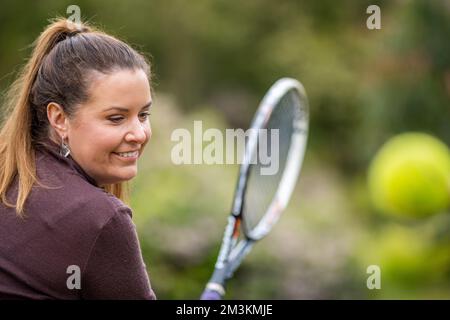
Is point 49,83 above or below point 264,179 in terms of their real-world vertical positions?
below

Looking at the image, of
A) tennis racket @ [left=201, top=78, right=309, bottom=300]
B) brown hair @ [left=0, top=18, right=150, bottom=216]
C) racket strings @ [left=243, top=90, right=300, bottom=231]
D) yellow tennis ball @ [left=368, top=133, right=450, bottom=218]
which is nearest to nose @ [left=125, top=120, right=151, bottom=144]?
brown hair @ [left=0, top=18, right=150, bottom=216]

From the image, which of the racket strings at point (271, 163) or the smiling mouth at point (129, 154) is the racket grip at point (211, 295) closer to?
the racket strings at point (271, 163)

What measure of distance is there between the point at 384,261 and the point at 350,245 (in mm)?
1263

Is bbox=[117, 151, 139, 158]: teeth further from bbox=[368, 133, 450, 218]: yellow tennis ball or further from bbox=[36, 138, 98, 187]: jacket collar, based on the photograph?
bbox=[368, 133, 450, 218]: yellow tennis ball

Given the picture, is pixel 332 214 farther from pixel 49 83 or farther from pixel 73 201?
pixel 73 201

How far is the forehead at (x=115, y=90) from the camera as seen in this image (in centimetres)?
267

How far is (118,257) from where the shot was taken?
2.57 m

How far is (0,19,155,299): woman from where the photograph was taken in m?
2.51

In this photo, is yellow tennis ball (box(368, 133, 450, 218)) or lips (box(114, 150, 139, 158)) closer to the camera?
lips (box(114, 150, 139, 158))

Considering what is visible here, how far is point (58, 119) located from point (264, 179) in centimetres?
180

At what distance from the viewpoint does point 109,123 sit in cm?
269

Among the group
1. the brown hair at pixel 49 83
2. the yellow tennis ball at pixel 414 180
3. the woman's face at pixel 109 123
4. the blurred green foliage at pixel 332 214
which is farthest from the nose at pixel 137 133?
the yellow tennis ball at pixel 414 180

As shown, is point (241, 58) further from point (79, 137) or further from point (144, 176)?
point (79, 137)

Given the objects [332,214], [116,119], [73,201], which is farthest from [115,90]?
[332,214]
